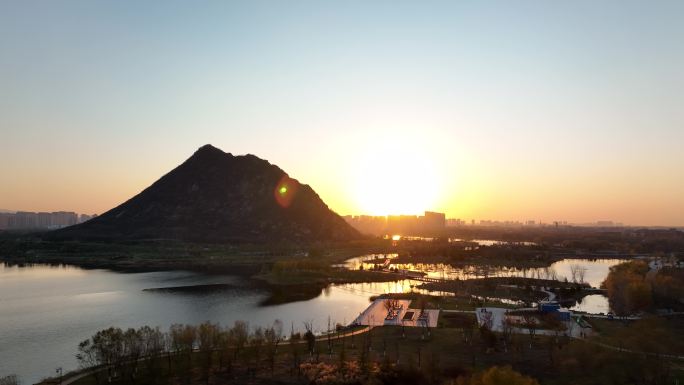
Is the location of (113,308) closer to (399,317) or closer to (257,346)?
(257,346)

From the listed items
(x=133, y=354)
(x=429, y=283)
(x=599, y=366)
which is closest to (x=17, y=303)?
(x=133, y=354)

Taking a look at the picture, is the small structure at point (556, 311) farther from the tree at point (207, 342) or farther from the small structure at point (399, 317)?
the tree at point (207, 342)

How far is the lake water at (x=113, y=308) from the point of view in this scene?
51.8 meters

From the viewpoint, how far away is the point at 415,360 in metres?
42.8

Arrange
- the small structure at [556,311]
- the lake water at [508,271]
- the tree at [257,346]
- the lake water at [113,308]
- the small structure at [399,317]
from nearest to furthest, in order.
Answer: the tree at [257,346] < the lake water at [113,308] < the small structure at [399,317] < the small structure at [556,311] < the lake water at [508,271]

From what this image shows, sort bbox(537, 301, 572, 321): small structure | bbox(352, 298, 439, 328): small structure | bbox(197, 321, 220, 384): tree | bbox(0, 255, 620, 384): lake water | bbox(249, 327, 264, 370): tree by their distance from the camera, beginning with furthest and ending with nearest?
bbox(537, 301, 572, 321): small structure → bbox(352, 298, 439, 328): small structure → bbox(0, 255, 620, 384): lake water → bbox(249, 327, 264, 370): tree → bbox(197, 321, 220, 384): tree

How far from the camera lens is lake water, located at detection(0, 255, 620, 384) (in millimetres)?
51769

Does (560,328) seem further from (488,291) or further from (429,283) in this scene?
(429,283)

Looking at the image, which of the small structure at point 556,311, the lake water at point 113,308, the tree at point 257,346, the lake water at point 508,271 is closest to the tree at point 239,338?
the tree at point 257,346

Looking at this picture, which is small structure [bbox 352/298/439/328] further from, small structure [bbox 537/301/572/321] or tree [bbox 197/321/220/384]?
tree [bbox 197/321/220/384]

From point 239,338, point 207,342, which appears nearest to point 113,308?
point 207,342

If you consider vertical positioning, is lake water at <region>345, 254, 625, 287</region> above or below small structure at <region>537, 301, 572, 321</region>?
below

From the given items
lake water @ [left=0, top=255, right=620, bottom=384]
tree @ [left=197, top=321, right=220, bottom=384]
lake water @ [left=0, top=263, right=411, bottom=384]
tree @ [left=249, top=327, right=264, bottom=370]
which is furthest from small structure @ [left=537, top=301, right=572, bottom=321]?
tree @ [left=197, top=321, right=220, bottom=384]

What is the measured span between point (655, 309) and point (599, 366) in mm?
Answer: 36154
